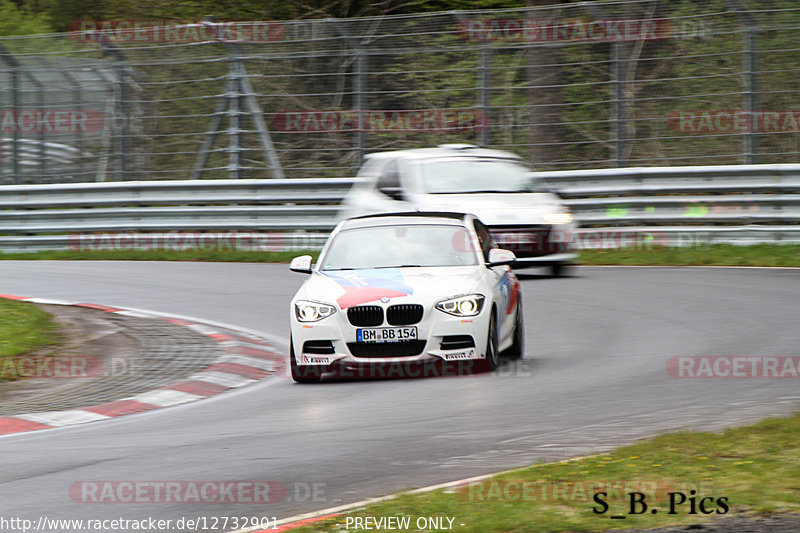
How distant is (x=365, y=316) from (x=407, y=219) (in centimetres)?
175

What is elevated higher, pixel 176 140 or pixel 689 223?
pixel 176 140

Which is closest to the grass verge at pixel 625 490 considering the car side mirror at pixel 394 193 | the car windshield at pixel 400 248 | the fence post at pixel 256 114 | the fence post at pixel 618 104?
the car windshield at pixel 400 248

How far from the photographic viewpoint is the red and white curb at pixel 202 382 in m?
8.95

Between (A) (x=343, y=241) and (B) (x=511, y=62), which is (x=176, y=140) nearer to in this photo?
(B) (x=511, y=62)

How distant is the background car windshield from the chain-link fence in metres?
3.60

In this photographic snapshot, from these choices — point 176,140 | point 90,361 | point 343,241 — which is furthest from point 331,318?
point 176,140

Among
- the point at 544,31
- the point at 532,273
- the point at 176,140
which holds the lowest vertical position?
the point at 532,273

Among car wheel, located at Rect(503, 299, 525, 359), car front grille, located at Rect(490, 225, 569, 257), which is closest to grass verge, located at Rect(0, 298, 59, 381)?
car wheel, located at Rect(503, 299, 525, 359)

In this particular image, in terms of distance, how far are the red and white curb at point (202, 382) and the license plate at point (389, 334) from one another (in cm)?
109

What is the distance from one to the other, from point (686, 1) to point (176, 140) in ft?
30.0

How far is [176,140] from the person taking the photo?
76.1 feet
